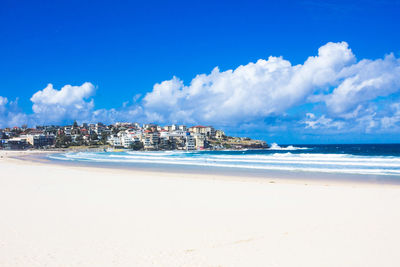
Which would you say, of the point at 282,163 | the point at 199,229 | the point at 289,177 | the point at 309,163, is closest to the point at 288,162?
the point at 282,163

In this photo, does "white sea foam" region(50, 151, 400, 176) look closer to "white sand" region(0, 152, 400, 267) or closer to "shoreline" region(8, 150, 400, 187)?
"shoreline" region(8, 150, 400, 187)

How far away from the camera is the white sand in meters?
5.09

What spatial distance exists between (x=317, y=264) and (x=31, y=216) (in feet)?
23.2

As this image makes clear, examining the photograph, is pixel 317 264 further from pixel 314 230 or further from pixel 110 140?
pixel 110 140

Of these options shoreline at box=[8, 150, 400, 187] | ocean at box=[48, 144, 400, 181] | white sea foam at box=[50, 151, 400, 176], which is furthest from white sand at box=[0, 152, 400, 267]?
white sea foam at box=[50, 151, 400, 176]

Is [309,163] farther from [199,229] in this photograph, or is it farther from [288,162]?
[199,229]

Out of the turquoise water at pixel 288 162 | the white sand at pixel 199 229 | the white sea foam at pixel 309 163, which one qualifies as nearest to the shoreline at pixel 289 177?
the turquoise water at pixel 288 162

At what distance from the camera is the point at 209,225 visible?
7.12m

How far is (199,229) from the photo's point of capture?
6785 millimetres

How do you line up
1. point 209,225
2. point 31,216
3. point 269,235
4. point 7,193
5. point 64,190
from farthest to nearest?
point 64,190
point 7,193
point 31,216
point 209,225
point 269,235

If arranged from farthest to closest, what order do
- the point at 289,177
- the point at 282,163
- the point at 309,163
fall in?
the point at 282,163, the point at 309,163, the point at 289,177

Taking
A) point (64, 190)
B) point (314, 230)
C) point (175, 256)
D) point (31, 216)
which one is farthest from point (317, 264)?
point (64, 190)

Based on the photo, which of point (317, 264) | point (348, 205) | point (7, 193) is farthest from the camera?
point (7, 193)

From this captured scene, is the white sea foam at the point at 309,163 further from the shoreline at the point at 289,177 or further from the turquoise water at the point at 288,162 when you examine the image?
the shoreline at the point at 289,177
